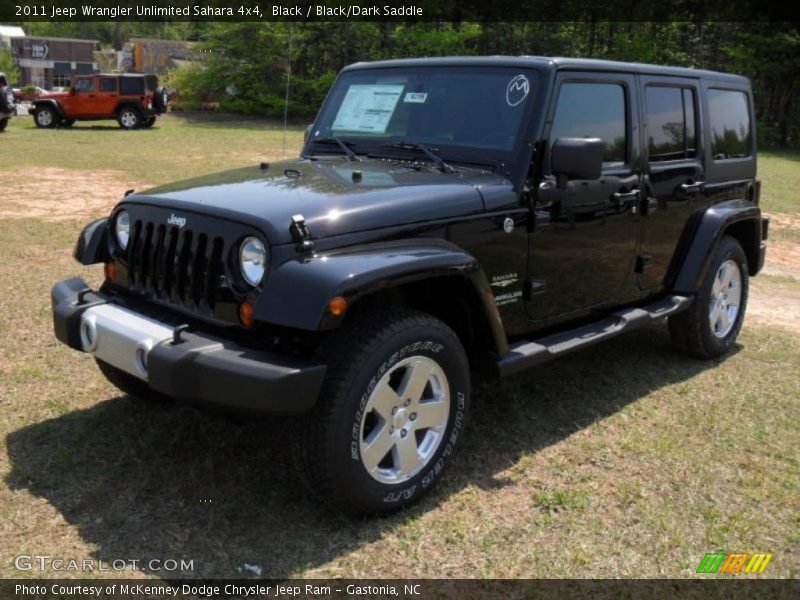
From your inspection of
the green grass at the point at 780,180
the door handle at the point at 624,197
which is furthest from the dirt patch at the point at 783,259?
the door handle at the point at 624,197

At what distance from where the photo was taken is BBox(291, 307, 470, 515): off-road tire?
2.96 metres

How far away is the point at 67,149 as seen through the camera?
63.5 ft

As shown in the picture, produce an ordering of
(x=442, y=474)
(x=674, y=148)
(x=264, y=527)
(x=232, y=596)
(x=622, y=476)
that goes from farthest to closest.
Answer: (x=674, y=148), (x=622, y=476), (x=442, y=474), (x=264, y=527), (x=232, y=596)

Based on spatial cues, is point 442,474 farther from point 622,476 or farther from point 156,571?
point 156,571

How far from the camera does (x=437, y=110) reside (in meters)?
4.15

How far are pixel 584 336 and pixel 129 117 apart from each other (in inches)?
993

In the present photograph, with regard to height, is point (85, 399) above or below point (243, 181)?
below

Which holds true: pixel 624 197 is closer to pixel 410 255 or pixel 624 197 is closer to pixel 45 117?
pixel 410 255

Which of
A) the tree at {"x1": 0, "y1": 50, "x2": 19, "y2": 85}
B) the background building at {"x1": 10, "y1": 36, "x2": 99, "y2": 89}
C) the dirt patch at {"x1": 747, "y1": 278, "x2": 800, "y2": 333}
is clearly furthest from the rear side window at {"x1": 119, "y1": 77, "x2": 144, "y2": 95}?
the background building at {"x1": 10, "y1": 36, "x2": 99, "y2": 89}

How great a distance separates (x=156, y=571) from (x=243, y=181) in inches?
68.4

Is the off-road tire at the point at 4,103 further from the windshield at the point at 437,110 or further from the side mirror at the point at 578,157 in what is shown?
the side mirror at the point at 578,157

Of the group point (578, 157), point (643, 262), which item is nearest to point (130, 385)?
point (578, 157)

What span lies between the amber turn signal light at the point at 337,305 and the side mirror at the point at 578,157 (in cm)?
143

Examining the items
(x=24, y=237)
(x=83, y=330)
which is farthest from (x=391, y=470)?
(x=24, y=237)
